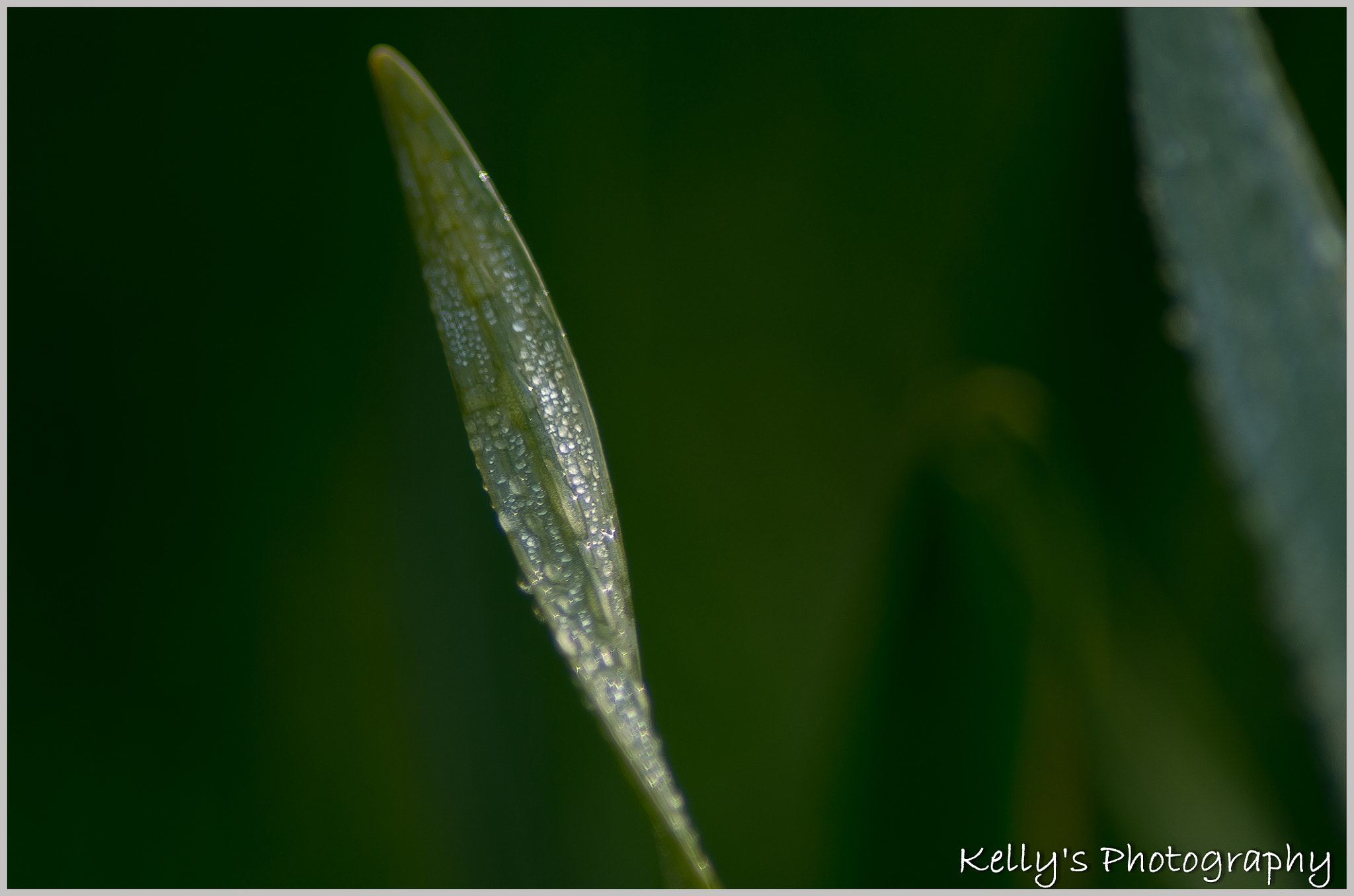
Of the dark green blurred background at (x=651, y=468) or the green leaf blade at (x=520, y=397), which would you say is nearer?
the green leaf blade at (x=520, y=397)

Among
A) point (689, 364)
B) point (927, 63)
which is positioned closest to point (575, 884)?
point (689, 364)

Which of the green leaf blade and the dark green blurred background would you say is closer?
the green leaf blade

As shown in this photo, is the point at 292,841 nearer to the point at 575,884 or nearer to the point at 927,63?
the point at 575,884

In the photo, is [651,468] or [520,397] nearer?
[520,397]
